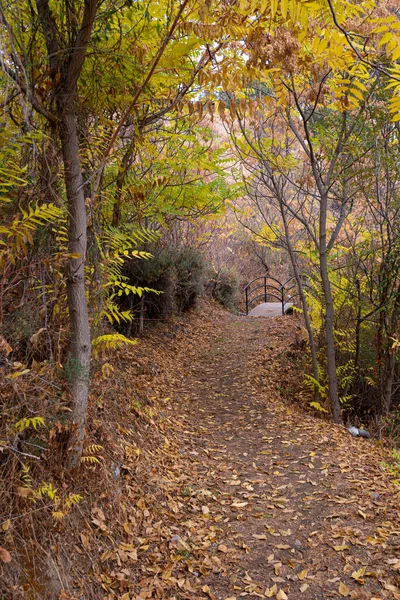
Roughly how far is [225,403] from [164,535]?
3.31 meters

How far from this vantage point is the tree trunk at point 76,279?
10.1 ft

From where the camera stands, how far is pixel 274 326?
1138cm

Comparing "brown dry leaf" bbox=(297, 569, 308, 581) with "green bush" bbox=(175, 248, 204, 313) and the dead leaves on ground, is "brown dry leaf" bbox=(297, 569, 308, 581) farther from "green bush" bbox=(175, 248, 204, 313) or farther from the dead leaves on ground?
"green bush" bbox=(175, 248, 204, 313)

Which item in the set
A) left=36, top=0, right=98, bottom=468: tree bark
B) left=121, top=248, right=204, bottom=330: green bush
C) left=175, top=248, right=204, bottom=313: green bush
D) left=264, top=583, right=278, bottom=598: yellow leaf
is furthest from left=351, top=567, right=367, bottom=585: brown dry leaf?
left=175, top=248, right=204, bottom=313: green bush

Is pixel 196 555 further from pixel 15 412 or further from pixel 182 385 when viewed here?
pixel 182 385

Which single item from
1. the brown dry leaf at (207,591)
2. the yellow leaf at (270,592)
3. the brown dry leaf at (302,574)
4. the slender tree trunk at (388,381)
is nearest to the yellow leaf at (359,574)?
the brown dry leaf at (302,574)

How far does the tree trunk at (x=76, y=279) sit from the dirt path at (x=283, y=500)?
4.33 feet

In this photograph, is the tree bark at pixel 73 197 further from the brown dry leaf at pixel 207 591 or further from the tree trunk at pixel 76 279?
the brown dry leaf at pixel 207 591

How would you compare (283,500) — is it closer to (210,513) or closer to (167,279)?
(210,513)

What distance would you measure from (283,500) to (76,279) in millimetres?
2617

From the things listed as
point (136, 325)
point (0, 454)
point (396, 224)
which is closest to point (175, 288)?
point (136, 325)

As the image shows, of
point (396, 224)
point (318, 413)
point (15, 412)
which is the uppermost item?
point (396, 224)

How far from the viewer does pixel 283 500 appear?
13.9ft

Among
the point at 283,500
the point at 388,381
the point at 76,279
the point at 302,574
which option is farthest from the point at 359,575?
the point at 388,381
